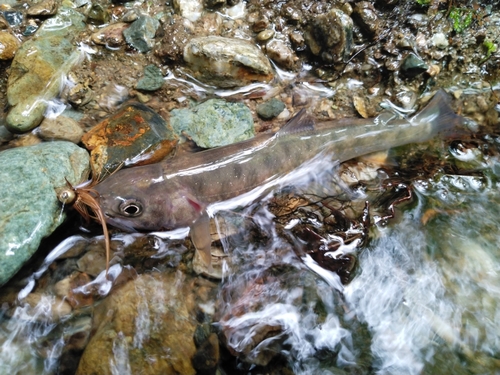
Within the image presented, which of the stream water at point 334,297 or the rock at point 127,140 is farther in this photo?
the rock at point 127,140

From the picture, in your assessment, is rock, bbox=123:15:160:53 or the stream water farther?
rock, bbox=123:15:160:53

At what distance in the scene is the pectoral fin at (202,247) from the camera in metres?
4.20

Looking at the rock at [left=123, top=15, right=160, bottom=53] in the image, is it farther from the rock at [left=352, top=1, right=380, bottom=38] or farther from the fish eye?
the rock at [left=352, top=1, right=380, bottom=38]

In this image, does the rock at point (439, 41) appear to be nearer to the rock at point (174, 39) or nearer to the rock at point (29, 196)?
the rock at point (174, 39)

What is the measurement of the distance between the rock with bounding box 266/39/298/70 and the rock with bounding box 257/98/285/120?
0.61 meters

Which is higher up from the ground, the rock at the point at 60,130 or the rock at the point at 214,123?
the rock at the point at 214,123

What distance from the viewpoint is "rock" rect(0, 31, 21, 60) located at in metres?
5.04

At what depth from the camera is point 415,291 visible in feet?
13.2

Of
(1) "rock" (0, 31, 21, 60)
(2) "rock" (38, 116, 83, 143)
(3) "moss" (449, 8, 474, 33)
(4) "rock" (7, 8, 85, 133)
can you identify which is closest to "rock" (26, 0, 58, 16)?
(4) "rock" (7, 8, 85, 133)

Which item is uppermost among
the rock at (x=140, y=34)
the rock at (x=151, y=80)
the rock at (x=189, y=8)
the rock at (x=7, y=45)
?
the rock at (x=189, y=8)

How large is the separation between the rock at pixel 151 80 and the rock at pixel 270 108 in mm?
1464

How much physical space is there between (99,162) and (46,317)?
1.74 metres

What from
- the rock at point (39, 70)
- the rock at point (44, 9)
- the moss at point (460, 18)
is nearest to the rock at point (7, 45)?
the rock at point (39, 70)

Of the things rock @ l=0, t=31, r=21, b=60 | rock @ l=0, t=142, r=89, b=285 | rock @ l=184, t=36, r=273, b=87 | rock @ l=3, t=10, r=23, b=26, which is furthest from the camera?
rock @ l=3, t=10, r=23, b=26
